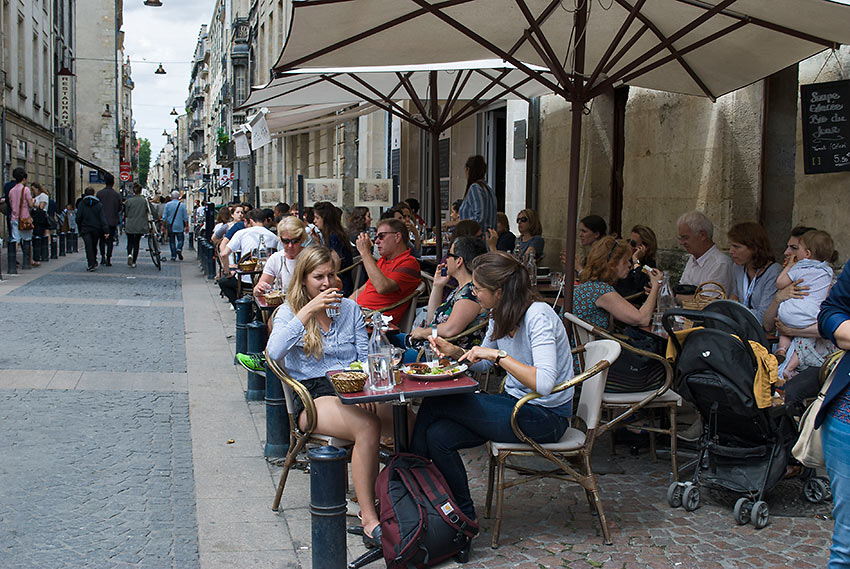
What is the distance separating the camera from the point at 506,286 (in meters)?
4.19

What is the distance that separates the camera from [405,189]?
1916 centimetres

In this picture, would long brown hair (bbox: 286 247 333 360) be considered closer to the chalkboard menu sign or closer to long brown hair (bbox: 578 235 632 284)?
long brown hair (bbox: 578 235 632 284)

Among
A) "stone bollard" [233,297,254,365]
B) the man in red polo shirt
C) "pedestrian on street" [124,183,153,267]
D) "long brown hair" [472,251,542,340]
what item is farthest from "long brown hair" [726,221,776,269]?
"pedestrian on street" [124,183,153,267]

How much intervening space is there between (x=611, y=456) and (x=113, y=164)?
54.4 meters

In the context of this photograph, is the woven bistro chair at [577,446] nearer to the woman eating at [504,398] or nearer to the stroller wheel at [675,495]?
the woman eating at [504,398]

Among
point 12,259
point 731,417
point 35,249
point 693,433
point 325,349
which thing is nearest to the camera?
point 731,417

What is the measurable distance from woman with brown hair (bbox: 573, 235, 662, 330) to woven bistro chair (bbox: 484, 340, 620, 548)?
0.88 m

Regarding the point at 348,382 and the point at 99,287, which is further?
the point at 99,287

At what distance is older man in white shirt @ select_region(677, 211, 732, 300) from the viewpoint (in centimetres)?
656

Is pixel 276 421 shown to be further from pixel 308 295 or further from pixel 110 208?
pixel 110 208

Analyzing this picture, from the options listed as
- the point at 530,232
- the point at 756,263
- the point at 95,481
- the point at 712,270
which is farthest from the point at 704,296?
the point at 530,232

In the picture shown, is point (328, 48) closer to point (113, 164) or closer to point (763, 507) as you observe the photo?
point (763, 507)

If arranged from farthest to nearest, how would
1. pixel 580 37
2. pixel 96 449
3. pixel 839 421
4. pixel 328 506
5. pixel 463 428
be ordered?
pixel 96 449 → pixel 580 37 → pixel 463 428 → pixel 328 506 → pixel 839 421

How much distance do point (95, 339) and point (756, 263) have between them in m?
6.83
